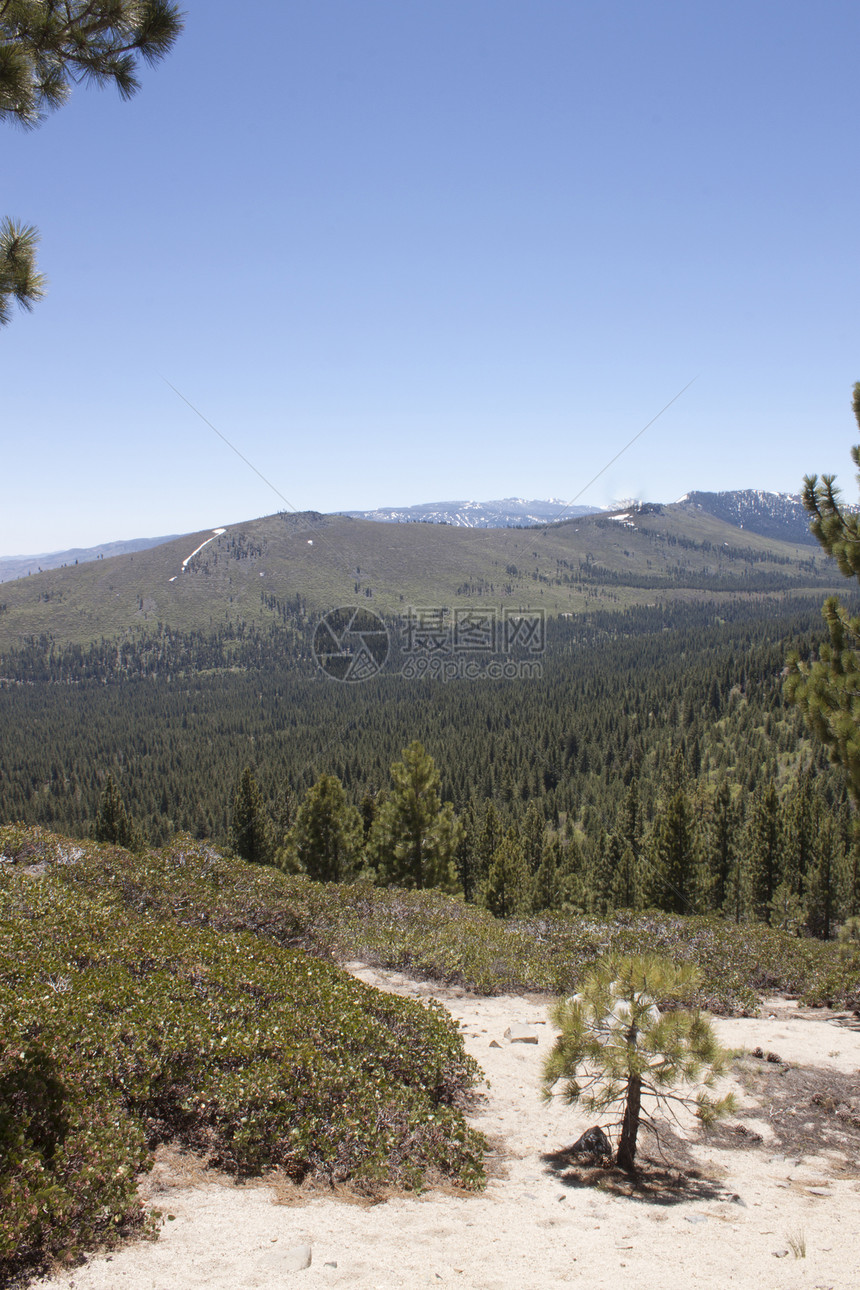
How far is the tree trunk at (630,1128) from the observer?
8039 mm

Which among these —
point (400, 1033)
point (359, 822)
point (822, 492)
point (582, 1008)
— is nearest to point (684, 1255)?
point (582, 1008)

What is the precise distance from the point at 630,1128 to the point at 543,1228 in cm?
195

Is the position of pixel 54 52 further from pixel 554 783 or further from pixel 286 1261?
pixel 554 783

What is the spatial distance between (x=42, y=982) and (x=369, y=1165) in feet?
16.7

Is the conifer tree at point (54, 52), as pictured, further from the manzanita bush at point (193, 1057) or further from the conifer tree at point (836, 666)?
the conifer tree at point (836, 666)

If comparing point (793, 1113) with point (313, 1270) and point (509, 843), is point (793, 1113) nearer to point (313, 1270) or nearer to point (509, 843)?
point (313, 1270)

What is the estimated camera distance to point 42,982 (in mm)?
9117

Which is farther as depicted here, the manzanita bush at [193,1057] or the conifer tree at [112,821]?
the conifer tree at [112,821]

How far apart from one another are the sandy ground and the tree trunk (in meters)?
0.23

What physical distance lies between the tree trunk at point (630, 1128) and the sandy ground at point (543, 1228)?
0.23 metres

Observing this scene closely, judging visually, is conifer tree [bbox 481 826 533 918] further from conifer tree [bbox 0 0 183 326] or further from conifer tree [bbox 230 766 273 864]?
conifer tree [bbox 0 0 183 326]

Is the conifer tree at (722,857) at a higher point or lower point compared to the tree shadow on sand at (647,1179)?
lower

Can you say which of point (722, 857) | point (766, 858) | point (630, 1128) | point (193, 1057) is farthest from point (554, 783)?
point (193, 1057)

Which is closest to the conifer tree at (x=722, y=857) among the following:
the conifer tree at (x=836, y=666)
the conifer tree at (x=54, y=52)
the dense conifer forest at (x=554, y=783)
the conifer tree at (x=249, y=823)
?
the dense conifer forest at (x=554, y=783)
